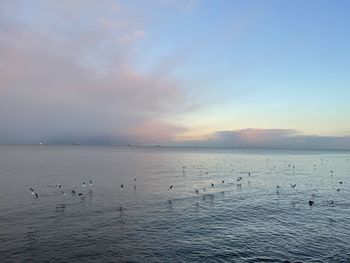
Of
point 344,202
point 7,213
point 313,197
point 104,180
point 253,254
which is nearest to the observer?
point 253,254

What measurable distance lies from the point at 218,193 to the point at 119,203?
19.7m

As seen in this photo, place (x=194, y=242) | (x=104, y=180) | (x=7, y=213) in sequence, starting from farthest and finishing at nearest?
(x=104, y=180) < (x=7, y=213) < (x=194, y=242)

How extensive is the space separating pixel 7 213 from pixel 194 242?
84.0 ft

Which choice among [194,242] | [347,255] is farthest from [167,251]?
[347,255]

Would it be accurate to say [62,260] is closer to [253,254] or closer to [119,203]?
[253,254]

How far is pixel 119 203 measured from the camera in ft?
161

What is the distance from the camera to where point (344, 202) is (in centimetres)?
5266

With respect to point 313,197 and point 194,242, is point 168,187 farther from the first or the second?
point 194,242

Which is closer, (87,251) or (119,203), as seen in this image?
(87,251)

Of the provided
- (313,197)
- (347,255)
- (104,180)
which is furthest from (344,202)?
(104,180)

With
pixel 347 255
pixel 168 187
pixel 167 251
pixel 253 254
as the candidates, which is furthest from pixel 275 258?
pixel 168 187

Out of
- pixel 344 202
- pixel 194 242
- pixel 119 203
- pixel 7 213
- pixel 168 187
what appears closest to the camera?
pixel 194 242

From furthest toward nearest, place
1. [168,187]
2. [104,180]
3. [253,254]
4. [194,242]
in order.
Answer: [104,180], [168,187], [194,242], [253,254]

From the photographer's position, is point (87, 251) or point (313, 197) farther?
point (313, 197)
